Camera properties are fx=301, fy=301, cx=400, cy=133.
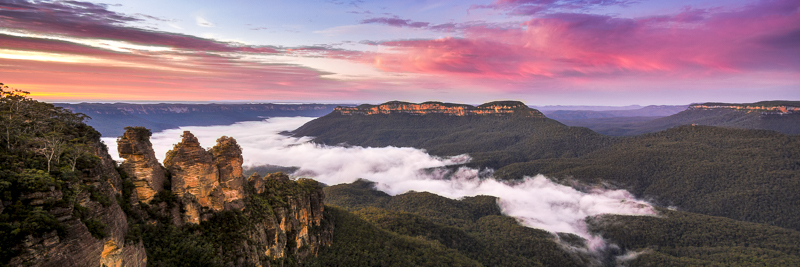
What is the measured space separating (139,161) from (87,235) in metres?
11.0

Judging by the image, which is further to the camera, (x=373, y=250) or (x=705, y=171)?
(x=705, y=171)

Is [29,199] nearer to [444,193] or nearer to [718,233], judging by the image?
[718,233]

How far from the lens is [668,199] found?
138250mm

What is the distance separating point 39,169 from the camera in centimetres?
1392

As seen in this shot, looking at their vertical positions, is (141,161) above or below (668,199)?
above

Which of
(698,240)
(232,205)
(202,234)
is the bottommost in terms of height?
(698,240)

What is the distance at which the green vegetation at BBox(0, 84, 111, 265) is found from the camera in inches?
436

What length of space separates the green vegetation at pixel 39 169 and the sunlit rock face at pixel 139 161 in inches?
69.5

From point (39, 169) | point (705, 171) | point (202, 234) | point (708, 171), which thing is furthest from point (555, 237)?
point (708, 171)

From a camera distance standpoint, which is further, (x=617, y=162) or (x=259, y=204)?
(x=617, y=162)

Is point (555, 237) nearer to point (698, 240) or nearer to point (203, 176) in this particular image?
point (698, 240)

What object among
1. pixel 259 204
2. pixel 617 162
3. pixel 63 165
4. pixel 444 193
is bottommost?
pixel 444 193

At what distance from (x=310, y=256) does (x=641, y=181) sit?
173469mm

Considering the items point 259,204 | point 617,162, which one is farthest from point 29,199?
point 617,162
